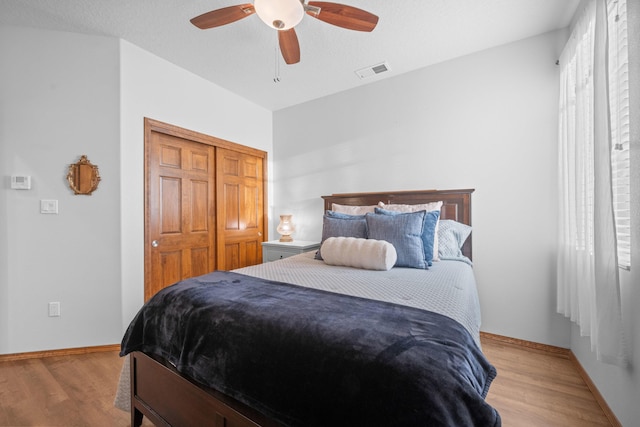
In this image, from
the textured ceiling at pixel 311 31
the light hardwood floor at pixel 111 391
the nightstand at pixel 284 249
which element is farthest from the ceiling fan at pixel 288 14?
the light hardwood floor at pixel 111 391

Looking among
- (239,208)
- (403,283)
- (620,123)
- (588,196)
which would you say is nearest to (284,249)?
(239,208)

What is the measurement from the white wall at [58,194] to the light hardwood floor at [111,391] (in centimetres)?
28

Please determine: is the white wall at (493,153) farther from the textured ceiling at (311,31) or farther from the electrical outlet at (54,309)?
the electrical outlet at (54,309)

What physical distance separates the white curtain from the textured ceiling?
19.9 inches

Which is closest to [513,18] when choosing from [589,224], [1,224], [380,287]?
[589,224]

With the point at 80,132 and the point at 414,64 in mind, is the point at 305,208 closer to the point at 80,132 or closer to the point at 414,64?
the point at 414,64

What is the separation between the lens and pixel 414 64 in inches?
108

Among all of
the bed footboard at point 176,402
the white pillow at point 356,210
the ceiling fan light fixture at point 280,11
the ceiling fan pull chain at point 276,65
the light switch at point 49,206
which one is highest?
the ceiling fan pull chain at point 276,65

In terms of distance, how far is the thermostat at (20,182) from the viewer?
7.01 feet

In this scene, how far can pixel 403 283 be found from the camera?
1.51 meters

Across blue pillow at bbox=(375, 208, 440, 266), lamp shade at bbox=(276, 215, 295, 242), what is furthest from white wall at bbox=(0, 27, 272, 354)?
blue pillow at bbox=(375, 208, 440, 266)

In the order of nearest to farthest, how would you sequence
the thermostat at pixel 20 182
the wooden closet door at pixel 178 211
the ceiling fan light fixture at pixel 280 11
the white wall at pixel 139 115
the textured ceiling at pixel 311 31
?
the ceiling fan light fixture at pixel 280 11, the textured ceiling at pixel 311 31, the thermostat at pixel 20 182, the white wall at pixel 139 115, the wooden closet door at pixel 178 211

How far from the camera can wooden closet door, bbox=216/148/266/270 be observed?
3338mm

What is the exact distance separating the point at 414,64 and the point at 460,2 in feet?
2.66
